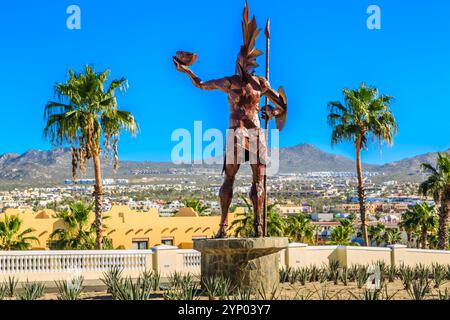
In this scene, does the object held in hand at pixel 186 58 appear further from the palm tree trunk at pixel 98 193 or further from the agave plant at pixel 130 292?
the palm tree trunk at pixel 98 193

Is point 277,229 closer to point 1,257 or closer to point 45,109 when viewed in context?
point 45,109

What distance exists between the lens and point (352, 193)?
590 ft

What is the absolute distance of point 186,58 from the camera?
492 inches

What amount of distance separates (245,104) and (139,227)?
103 feet

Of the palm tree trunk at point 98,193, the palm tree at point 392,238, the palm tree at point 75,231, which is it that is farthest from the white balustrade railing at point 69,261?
the palm tree at point 392,238

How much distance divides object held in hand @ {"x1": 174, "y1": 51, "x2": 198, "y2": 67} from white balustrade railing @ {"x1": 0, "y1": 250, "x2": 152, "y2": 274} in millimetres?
7358

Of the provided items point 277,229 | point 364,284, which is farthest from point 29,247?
point 364,284

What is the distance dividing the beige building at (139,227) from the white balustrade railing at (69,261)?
20437 mm

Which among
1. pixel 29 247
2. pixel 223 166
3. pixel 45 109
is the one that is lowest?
pixel 29 247

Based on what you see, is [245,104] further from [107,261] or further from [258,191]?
[107,261]

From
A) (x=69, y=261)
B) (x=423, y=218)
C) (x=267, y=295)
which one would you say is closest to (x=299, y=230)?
(x=423, y=218)

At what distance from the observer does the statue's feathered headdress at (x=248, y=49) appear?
12.4 meters

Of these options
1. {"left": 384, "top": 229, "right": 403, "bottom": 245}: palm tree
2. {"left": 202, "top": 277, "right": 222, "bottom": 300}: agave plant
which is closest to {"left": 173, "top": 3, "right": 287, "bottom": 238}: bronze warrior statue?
{"left": 202, "top": 277, "right": 222, "bottom": 300}: agave plant
